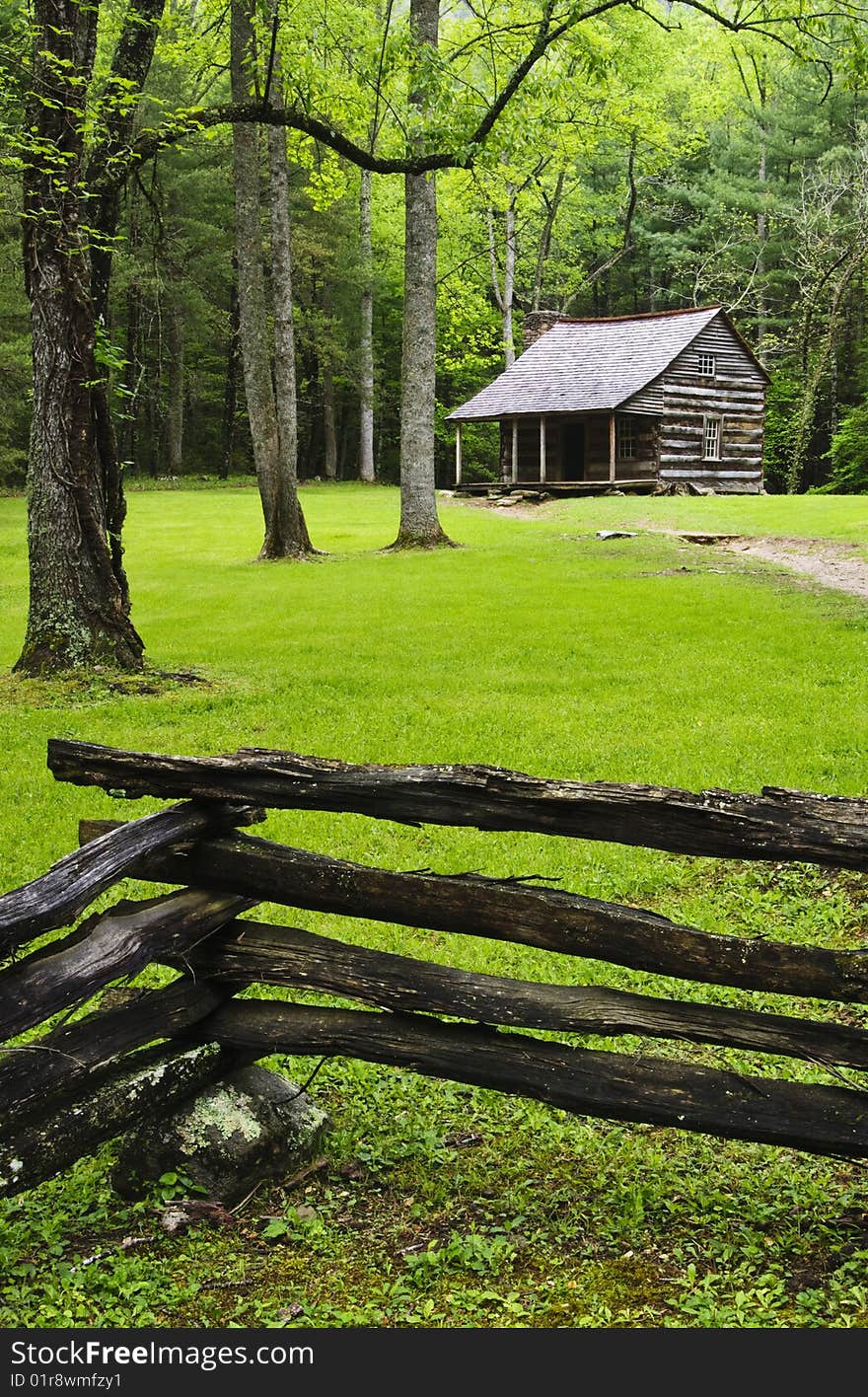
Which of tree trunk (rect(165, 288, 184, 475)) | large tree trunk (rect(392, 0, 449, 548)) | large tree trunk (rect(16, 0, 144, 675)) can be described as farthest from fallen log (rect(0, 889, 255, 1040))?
tree trunk (rect(165, 288, 184, 475))

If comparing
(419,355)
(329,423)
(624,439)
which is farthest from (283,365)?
(329,423)

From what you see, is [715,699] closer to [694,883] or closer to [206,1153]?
Result: [694,883]

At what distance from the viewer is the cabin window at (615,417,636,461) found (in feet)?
123

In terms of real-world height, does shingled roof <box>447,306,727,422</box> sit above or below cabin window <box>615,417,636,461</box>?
above

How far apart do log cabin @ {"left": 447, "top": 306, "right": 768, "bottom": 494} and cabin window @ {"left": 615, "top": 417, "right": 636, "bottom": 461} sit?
3 centimetres

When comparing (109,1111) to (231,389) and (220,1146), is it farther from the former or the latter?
(231,389)

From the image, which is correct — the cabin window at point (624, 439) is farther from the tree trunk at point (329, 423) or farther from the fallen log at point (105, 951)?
the fallen log at point (105, 951)

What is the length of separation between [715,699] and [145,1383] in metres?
8.16

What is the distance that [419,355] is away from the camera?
2175 cm

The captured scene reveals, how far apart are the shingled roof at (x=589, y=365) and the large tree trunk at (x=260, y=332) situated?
1533 centimetres

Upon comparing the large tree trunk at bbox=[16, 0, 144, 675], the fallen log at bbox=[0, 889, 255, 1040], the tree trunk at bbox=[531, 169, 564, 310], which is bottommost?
the fallen log at bbox=[0, 889, 255, 1040]

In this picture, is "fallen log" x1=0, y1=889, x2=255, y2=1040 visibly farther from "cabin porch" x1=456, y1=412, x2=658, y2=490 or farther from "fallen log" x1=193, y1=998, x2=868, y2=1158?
"cabin porch" x1=456, y1=412, x2=658, y2=490

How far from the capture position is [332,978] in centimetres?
375

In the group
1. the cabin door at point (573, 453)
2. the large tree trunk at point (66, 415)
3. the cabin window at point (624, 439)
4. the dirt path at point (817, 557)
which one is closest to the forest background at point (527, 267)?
the cabin door at point (573, 453)
